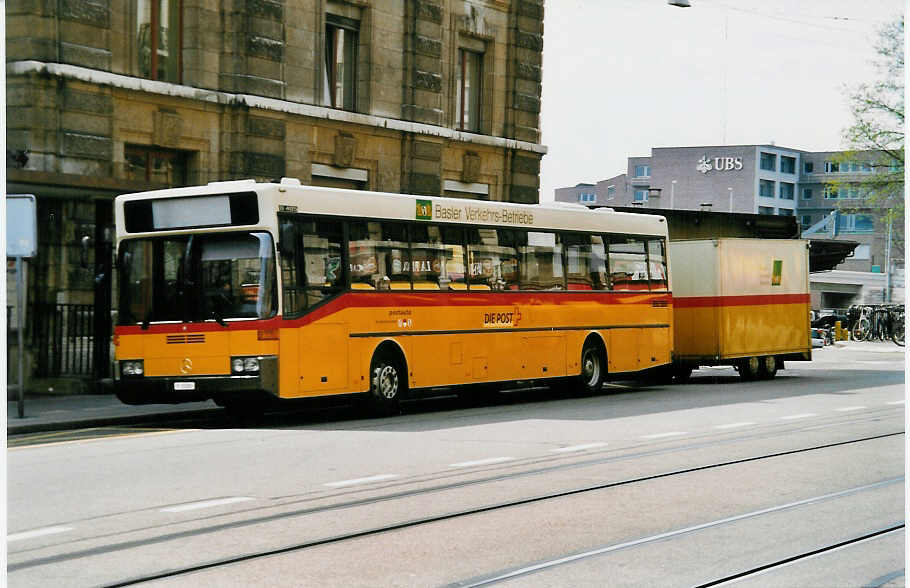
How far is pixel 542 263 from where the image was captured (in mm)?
21047

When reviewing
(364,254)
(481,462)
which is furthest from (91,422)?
(481,462)

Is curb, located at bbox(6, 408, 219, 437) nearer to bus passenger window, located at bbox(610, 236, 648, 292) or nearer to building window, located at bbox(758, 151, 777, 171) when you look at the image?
bus passenger window, located at bbox(610, 236, 648, 292)

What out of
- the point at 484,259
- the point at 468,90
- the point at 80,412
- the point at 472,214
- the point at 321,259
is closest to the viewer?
the point at 321,259

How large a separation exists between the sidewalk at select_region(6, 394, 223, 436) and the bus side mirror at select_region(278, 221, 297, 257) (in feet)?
10.1

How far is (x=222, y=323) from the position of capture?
16.3 meters

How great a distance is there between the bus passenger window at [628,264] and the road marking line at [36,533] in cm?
1529

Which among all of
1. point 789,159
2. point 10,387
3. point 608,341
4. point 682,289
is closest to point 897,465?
point 608,341

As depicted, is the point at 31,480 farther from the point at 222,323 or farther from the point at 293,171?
the point at 293,171

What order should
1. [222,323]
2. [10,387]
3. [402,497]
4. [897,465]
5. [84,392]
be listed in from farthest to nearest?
1. [84,392]
2. [10,387]
3. [222,323]
4. [897,465]
5. [402,497]

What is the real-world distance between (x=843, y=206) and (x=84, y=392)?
39.5m

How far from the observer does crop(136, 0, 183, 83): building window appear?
23.7 m

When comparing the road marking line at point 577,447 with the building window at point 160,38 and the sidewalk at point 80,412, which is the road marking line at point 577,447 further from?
the building window at point 160,38

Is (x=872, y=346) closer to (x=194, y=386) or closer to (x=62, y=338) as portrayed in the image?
(x=62, y=338)

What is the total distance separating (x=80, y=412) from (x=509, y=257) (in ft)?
22.3
